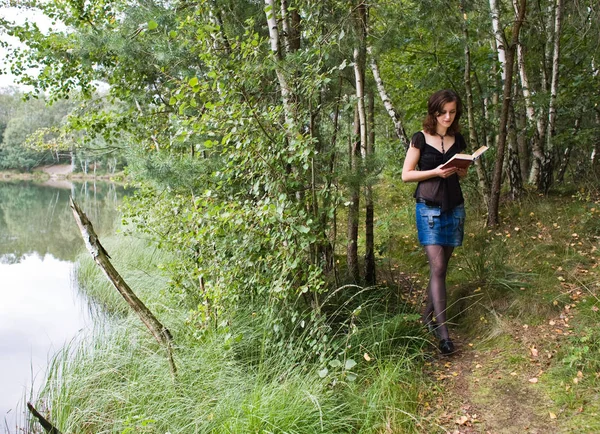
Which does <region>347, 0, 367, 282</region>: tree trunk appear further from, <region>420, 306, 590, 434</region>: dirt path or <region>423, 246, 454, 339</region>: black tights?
<region>420, 306, 590, 434</region>: dirt path

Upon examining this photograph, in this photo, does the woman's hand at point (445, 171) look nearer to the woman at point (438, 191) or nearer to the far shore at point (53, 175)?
the woman at point (438, 191)

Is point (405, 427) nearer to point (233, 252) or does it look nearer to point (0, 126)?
point (233, 252)

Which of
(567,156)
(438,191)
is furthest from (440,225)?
(567,156)

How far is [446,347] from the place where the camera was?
9.71 ft

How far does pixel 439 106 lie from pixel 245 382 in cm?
220

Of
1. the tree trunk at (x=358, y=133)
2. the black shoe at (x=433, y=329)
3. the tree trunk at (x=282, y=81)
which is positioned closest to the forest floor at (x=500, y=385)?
the black shoe at (x=433, y=329)

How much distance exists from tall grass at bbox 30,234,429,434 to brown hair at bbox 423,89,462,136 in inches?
51.9

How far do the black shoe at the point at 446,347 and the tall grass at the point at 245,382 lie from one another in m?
0.14

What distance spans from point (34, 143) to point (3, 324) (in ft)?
8.83

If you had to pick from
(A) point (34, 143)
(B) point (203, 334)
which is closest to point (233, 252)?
(B) point (203, 334)

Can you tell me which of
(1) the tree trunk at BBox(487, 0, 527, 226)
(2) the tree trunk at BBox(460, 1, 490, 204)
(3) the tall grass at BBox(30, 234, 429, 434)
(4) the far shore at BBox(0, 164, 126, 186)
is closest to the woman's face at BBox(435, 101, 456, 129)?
(3) the tall grass at BBox(30, 234, 429, 434)

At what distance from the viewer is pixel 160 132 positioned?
5.12 metres

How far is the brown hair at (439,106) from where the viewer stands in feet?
9.33

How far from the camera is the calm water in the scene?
15.0ft
